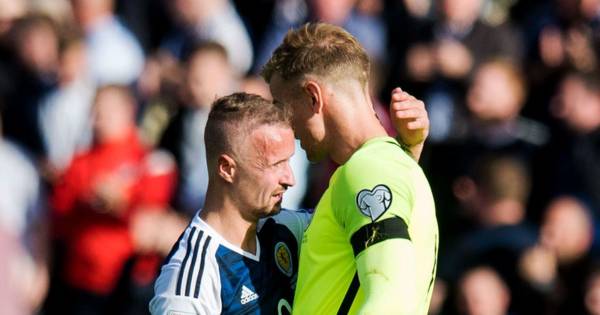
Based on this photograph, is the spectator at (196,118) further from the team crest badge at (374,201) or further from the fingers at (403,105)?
the team crest badge at (374,201)

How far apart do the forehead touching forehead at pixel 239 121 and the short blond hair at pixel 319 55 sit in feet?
0.43

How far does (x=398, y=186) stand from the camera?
14.2ft

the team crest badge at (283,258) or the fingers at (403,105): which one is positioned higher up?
the fingers at (403,105)

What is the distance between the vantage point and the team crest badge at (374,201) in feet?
13.9

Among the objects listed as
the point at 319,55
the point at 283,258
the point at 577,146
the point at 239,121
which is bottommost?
the point at 577,146

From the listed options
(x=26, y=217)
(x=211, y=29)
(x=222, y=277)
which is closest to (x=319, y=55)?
(x=222, y=277)

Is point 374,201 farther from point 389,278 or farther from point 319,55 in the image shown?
point 319,55

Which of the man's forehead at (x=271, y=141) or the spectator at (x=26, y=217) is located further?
the spectator at (x=26, y=217)

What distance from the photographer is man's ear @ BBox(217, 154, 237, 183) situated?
475cm

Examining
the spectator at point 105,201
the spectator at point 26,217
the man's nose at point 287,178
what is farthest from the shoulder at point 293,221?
the spectator at point 105,201

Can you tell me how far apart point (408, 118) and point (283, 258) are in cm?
66

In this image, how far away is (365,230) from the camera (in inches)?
167

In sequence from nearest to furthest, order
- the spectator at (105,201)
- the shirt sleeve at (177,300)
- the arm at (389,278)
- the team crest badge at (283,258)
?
the arm at (389,278) → the shirt sleeve at (177,300) → the team crest badge at (283,258) → the spectator at (105,201)

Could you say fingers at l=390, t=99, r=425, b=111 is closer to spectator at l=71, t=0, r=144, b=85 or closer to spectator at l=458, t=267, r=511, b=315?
spectator at l=458, t=267, r=511, b=315
